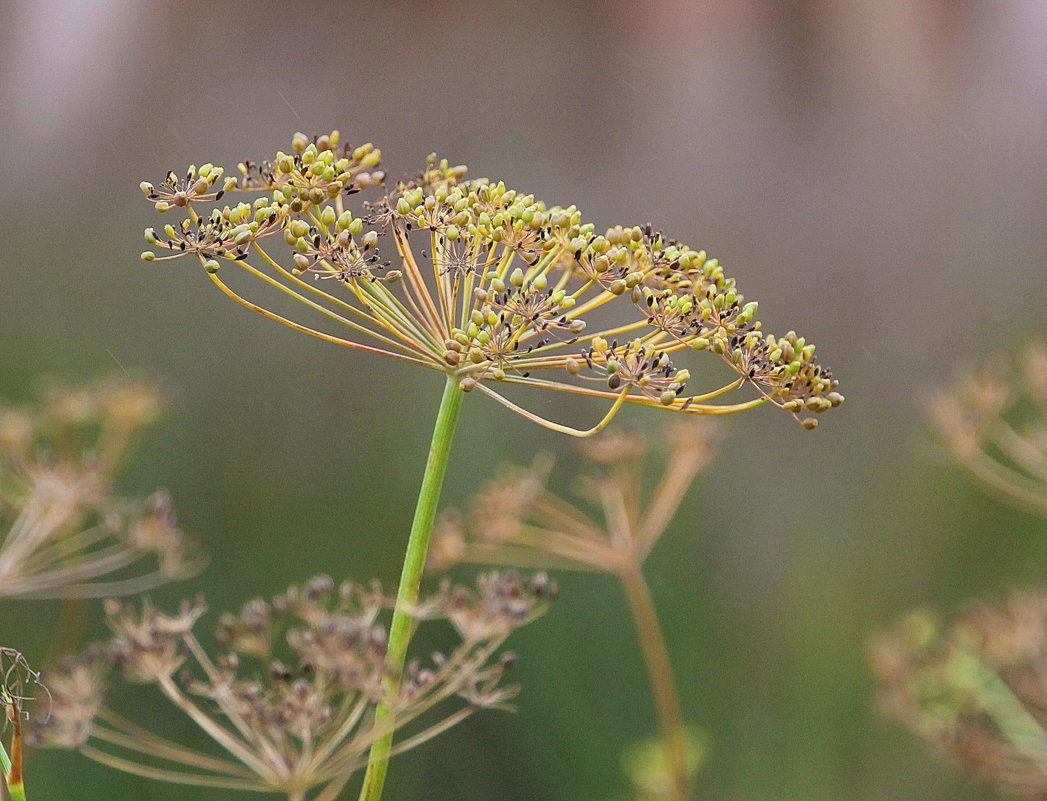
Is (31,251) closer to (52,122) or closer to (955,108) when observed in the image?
(52,122)

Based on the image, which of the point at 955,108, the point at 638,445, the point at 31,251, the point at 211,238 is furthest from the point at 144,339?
the point at 955,108

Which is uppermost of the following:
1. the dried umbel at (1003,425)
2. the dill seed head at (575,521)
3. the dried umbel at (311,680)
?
the dried umbel at (1003,425)

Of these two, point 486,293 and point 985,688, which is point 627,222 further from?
point 486,293

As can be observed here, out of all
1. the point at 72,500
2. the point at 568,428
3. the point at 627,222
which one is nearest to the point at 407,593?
the point at 568,428

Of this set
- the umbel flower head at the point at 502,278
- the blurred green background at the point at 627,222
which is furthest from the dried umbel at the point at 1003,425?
the umbel flower head at the point at 502,278

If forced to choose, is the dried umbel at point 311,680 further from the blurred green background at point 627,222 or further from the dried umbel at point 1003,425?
the blurred green background at point 627,222

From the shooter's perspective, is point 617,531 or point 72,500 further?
point 617,531
